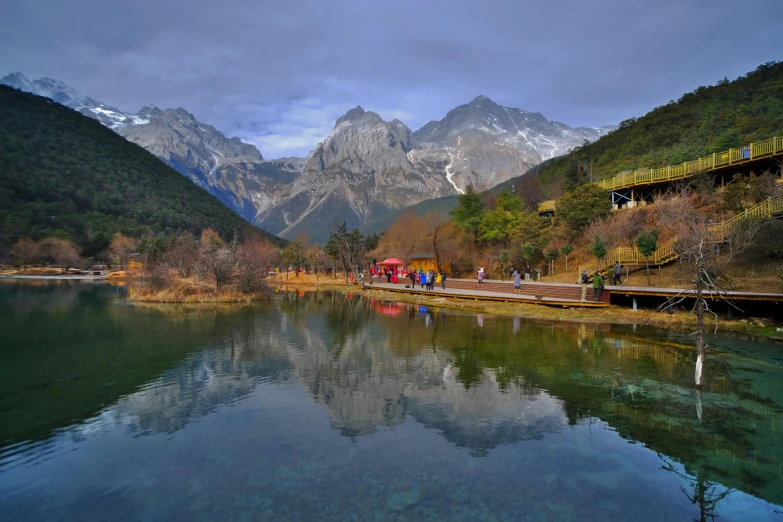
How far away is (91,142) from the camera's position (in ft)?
340

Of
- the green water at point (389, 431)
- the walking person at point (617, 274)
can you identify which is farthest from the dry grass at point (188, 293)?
the walking person at point (617, 274)

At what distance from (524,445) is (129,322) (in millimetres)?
19326

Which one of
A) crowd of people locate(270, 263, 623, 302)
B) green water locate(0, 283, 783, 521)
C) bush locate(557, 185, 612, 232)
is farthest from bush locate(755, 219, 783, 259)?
bush locate(557, 185, 612, 232)

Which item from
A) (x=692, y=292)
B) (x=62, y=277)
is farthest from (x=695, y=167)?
(x=62, y=277)

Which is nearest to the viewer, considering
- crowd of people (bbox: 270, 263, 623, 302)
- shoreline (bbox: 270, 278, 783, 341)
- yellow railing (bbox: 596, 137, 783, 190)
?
shoreline (bbox: 270, 278, 783, 341)

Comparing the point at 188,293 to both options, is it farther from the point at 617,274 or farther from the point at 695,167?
the point at 695,167

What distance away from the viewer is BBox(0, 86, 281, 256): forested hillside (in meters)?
74.1

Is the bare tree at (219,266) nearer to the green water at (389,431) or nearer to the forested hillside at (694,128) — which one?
the green water at (389,431)

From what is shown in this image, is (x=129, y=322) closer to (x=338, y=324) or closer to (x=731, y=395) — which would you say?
(x=338, y=324)

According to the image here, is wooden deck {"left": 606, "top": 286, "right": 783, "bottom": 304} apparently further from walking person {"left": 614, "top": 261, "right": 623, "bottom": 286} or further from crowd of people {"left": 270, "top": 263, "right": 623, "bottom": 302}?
walking person {"left": 614, "top": 261, "right": 623, "bottom": 286}

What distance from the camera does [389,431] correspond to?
792 cm

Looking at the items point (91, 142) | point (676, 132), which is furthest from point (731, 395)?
point (91, 142)

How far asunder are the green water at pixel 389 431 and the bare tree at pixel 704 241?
7.01ft

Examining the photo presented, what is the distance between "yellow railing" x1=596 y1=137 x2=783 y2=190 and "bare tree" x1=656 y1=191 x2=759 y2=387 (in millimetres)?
1996
